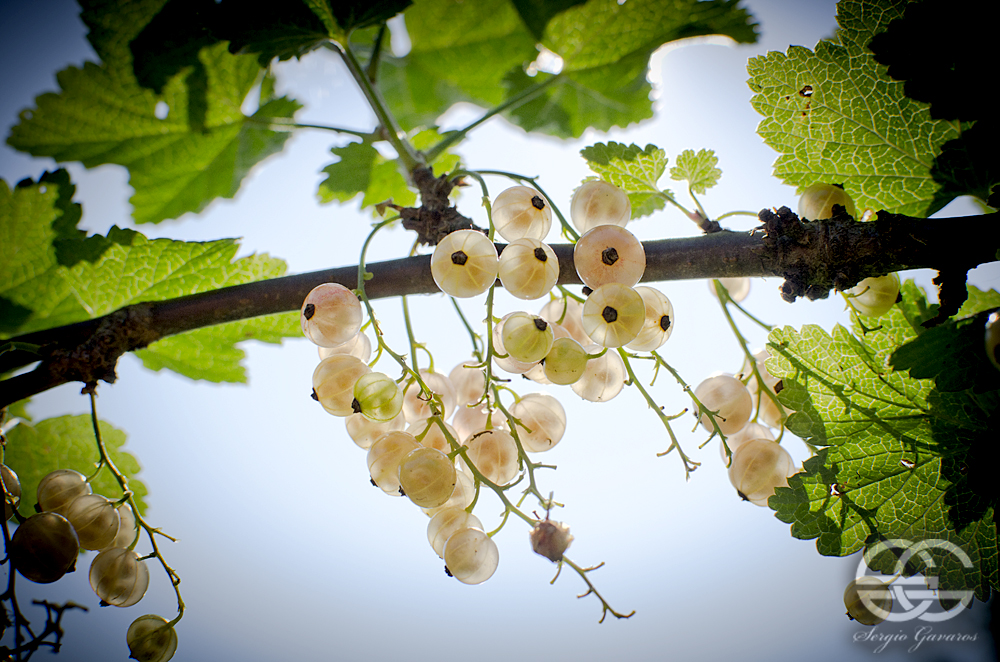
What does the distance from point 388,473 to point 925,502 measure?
70 cm

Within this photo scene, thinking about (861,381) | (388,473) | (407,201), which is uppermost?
(407,201)

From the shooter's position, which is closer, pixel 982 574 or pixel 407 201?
pixel 982 574

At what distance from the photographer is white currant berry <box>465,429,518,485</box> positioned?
0.64 meters

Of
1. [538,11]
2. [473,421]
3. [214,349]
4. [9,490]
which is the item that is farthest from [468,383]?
[538,11]

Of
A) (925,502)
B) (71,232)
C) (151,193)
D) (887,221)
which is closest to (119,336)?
(71,232)

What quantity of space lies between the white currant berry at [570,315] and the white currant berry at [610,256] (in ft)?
0.45

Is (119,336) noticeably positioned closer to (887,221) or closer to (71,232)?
(71,232)

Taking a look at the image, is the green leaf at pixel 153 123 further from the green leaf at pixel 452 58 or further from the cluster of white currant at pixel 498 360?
the cluster of white currant at pixel 498 360

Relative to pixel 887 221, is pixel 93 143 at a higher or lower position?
higher

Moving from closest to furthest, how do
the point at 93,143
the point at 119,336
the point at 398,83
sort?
the point at 119,336 → the point at 93,143 → the point at 398,83

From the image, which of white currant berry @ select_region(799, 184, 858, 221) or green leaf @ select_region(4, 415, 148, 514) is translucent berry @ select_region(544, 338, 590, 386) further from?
green leaf @ select_region(4, 415, 148, 514)

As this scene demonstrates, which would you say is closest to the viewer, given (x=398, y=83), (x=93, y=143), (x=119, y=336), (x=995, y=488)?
(x=995, y=488)

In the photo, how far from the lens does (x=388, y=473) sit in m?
0.62

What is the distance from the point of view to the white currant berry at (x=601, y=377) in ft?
2.19
